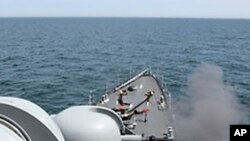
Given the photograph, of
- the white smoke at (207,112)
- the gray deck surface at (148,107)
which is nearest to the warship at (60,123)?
the gray deck surface at (148,107)

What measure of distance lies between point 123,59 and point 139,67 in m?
9.23

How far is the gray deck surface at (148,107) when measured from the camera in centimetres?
2516

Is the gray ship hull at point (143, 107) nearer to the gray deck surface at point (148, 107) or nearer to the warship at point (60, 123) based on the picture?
the gray deck surface at point (148, 107)

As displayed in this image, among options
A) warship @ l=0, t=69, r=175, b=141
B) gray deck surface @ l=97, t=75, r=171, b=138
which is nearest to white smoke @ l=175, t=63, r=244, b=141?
gray deck surface @ l=97, t=75, r=171, b=138

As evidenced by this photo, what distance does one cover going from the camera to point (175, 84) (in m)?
52.2

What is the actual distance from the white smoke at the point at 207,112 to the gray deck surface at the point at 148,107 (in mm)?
3016

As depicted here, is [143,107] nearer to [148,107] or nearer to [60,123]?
[148,107]

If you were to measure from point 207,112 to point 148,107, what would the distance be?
34.4 ft

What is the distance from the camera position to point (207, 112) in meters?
38.1

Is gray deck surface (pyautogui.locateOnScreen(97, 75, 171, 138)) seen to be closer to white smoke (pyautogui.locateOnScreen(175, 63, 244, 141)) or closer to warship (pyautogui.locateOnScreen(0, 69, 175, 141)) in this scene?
white smoke (pyautogui.locateOnScreen(175, 63, 244, 141))

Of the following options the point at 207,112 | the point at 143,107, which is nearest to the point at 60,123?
the point at 143,107

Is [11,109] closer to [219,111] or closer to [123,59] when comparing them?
[219,111]

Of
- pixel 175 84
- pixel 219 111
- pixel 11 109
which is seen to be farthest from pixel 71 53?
pixel 11 109

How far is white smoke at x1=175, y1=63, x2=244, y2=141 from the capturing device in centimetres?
3185
